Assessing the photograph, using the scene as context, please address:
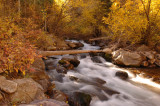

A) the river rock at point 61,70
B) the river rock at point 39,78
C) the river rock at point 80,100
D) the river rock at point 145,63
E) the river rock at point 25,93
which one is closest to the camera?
the river rock at point 25,93

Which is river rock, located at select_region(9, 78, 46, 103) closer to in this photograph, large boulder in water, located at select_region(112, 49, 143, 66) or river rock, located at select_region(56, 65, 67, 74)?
river rock, located at select_region(56, 65, 67, 74)

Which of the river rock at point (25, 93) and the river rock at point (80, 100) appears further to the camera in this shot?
the river rock at point (80, 100)

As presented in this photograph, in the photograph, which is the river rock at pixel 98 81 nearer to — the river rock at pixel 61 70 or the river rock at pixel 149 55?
the river rock at pixel 61 70

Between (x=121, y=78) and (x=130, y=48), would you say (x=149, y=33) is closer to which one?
(x=130, y=48)

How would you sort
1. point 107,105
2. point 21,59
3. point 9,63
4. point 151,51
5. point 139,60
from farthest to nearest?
point 151,51 < point 139,60 < point 107,105 < point 21,59 < point 9,63

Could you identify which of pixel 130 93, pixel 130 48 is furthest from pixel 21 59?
pixel 130 48

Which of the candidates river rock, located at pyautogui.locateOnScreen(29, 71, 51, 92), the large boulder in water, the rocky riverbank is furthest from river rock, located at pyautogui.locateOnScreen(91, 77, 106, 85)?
river rock, located at pyautogui.locateOnScreen(29, 71, 51, 92)

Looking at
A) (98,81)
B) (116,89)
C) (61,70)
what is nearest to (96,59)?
(98,81)

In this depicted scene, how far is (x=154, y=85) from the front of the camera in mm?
6430

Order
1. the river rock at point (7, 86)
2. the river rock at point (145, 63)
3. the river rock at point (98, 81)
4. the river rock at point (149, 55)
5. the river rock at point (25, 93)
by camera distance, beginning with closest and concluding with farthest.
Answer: the river rock at point (7, 86)
the river rock at point (25, 93)
the river rock at point (98, 81)
the river rock at point (145, 63)
the river rock at point (149, 55)

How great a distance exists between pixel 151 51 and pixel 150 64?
137cm

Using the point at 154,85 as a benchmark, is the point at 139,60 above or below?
above

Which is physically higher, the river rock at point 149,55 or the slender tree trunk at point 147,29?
the slender tree trunk at point 147,29

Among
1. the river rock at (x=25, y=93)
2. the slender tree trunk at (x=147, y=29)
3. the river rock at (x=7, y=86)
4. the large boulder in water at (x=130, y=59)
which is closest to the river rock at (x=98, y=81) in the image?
the large boulder in water at (x=130, y=59)
